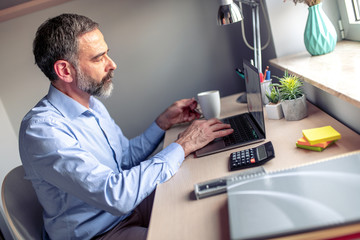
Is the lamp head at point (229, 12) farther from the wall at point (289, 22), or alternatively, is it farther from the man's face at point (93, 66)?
the man's face at point (93, 66)

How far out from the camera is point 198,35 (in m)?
2.25

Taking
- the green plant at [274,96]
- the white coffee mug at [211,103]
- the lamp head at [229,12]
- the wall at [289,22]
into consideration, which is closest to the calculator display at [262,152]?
the green plant at [274,96]

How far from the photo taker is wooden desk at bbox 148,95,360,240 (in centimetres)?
83

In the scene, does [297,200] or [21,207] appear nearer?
[297,200]

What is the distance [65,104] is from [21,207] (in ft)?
1.29

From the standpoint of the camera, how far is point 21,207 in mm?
1326

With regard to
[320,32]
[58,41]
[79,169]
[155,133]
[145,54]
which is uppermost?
[58,41]

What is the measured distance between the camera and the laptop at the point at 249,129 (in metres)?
1.26

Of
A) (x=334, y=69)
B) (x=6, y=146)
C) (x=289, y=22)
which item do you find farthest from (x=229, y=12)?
(x=6, y=146)

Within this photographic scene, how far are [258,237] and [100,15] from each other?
1.80 meters

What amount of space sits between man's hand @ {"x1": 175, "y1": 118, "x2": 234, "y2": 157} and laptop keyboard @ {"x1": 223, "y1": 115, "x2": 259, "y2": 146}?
25 mm

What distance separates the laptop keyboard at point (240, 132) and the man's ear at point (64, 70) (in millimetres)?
629

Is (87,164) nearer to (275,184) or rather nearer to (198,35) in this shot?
(275,184)

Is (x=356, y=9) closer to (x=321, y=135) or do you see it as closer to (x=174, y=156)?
(x=321, y=135)
